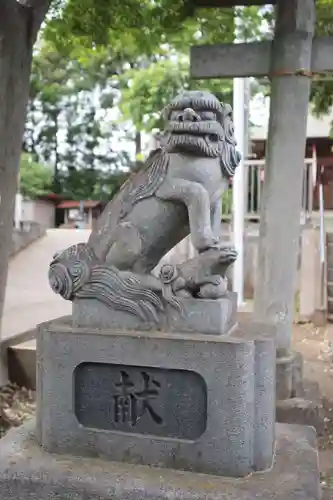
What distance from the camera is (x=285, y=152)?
3967 millimetres

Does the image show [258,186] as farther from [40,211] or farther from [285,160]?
[40,211]

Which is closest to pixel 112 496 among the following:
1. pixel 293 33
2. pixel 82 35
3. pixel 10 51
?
pixel 10 51

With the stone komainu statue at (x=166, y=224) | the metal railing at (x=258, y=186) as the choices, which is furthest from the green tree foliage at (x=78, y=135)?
the stone komainu statue at (x=166, y=224)

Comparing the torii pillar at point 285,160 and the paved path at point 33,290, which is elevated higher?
the torii pillar at point 285,160

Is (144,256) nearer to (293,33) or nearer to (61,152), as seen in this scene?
(293,33)

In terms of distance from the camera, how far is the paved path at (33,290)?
6.74 metres

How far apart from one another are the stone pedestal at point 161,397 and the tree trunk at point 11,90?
1691 millimetres

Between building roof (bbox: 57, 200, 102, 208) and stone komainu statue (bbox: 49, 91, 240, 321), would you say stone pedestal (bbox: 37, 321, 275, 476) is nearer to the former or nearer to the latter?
stone komainu statue (bbox: 49, 91, 240, 321)

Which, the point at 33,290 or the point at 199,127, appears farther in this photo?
the point at 33,290

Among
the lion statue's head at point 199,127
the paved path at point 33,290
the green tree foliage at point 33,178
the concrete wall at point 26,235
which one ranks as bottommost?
the paved path at point 33,290

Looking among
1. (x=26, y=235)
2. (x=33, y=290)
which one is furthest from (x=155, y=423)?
(x=26, y=235)

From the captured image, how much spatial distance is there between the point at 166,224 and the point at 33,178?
53.8 feet

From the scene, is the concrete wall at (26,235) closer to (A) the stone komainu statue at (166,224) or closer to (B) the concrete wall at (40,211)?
(B) the concrete wall at (40,211)

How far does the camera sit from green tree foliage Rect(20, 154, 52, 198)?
695 inches
